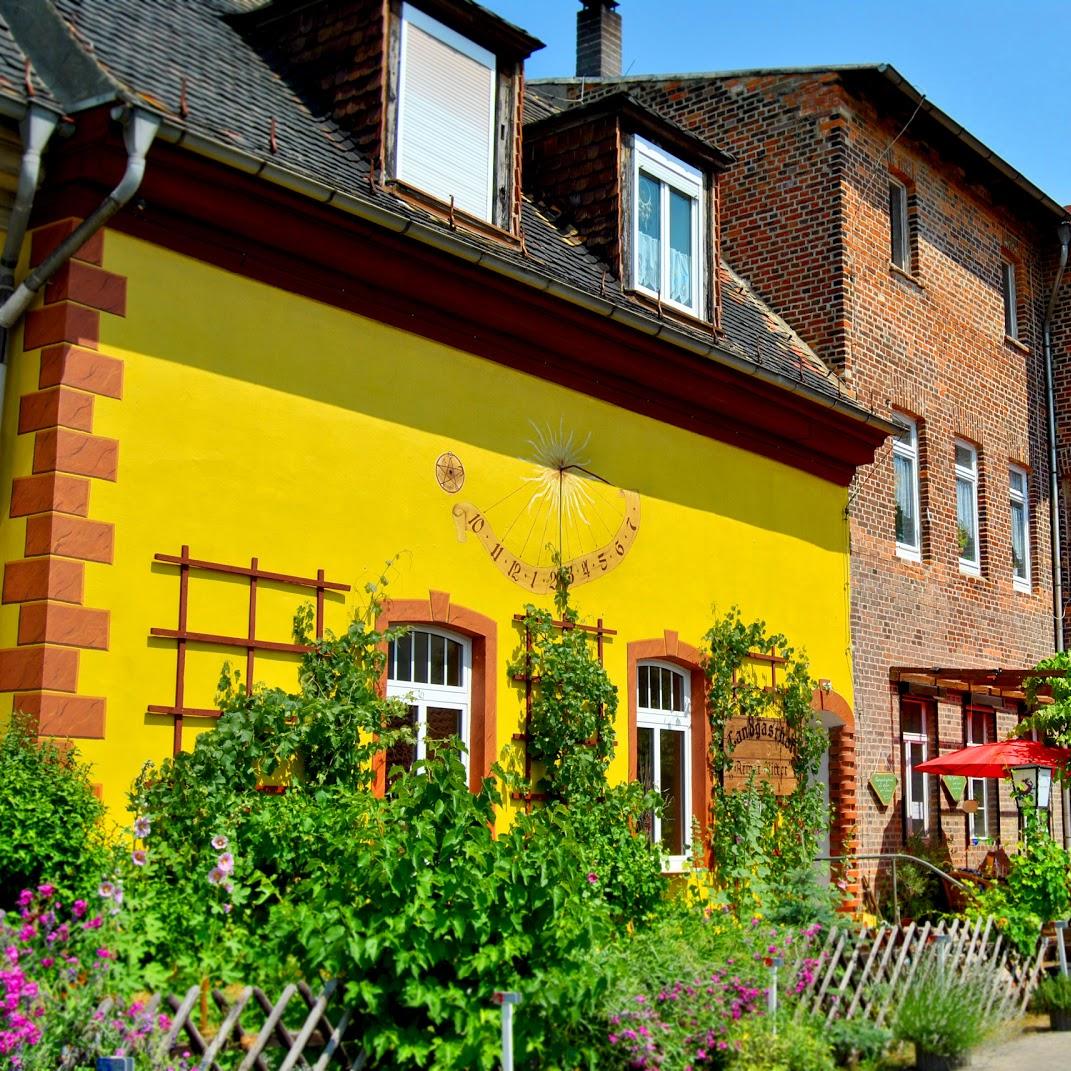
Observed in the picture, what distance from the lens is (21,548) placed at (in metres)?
8.65

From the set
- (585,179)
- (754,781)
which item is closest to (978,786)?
(754,781)

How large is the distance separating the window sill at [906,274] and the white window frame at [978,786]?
486 cm

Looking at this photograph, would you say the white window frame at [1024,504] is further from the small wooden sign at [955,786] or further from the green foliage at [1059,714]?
the green foliage at [1059,714]

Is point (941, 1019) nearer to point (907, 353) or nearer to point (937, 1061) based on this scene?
point (937, 1061)

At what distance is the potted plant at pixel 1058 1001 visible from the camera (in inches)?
431

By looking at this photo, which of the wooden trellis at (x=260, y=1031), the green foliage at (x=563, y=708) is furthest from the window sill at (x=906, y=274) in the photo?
the wooden trellis at (x=260, y=1031)

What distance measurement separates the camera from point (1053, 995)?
11.0 meters

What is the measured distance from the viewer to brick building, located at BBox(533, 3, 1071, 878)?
16219 mm

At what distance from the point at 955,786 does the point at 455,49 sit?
9878 millimetres

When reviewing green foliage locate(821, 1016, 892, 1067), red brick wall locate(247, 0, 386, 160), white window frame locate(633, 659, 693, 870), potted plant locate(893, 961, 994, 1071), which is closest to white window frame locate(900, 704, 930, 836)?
white window frame locate(633, 659, 693, 870)

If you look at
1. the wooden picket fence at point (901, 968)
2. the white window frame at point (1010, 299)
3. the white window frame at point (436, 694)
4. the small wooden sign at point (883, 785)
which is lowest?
Result: the wooden picket fence at point (901, 968)

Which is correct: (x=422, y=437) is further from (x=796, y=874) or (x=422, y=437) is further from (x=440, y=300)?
(x=796, y=874)

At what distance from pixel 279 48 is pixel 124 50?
7.34 feet

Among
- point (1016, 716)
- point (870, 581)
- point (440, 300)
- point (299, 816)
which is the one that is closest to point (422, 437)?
point (440, 300)
